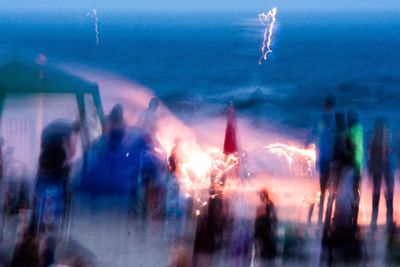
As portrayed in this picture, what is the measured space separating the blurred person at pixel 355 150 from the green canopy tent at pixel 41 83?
387 centimetres

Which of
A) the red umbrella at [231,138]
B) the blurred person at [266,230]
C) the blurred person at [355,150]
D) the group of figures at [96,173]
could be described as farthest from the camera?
the red umbrella at [231,138]

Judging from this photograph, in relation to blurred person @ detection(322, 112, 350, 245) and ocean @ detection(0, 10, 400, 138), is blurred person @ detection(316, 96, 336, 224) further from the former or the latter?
ocean @ detection(0, 10, 400, 138)

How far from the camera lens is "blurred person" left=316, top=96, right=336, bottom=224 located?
7940 millimetres

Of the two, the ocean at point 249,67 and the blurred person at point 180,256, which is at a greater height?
the ocean at point 249,67

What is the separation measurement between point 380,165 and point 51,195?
10.7 ft

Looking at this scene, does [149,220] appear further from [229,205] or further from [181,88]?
[181,88]

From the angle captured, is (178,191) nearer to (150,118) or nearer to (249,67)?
(150,118)

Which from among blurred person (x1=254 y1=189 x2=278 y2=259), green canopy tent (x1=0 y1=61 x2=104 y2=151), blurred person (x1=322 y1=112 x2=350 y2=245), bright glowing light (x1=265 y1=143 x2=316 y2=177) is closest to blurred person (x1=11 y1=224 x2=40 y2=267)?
blurred person (x1=254 y1=189 x2=278 y2=259)

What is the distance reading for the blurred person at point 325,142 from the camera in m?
7.94

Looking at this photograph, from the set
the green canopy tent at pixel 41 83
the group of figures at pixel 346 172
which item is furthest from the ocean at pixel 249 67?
the group of figures at pixel 346 172

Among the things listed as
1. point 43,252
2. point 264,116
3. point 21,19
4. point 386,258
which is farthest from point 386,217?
point 21,19

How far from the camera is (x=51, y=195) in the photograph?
645 cm

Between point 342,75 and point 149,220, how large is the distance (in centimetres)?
5730

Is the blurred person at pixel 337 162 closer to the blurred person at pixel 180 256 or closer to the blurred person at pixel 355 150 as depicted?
the blurred person at pixel 355 150
